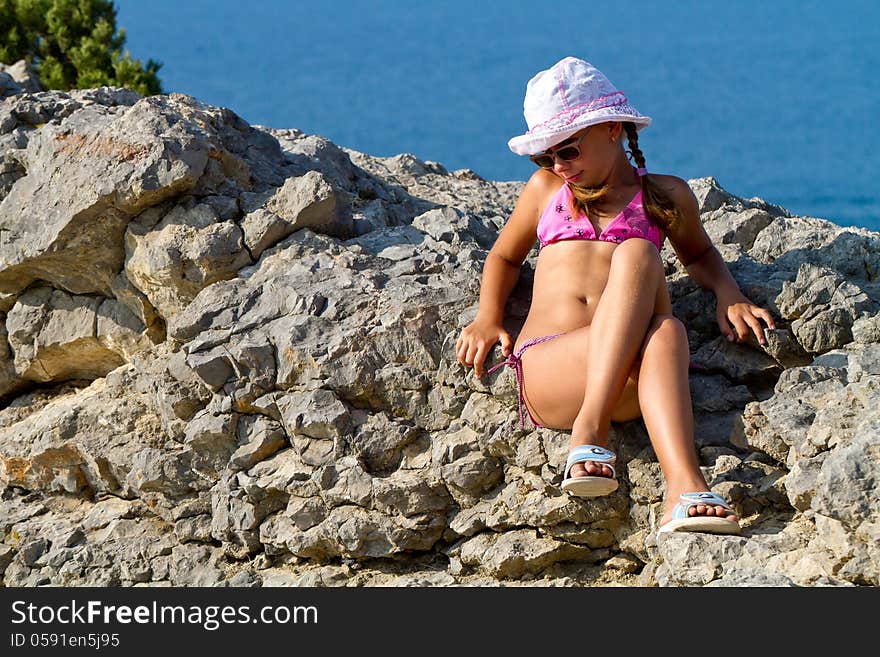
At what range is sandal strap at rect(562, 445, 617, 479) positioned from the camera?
11.8 feet

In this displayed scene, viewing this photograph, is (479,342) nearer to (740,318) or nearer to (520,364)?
(520,364)

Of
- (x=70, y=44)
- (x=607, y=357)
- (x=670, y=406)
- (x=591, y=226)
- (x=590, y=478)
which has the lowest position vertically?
(x=590, y=478)

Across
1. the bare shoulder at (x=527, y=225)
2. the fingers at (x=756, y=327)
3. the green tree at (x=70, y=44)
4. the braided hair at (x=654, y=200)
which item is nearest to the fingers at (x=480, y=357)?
the bare shoulder at (x=527, y=225)

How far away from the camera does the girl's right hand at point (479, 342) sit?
4.11 meters

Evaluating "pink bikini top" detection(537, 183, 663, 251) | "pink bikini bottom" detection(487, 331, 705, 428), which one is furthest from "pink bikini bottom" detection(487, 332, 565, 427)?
"pink bikini top" detection(537, 183, 663, 251)

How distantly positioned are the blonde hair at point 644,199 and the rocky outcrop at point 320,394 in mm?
316

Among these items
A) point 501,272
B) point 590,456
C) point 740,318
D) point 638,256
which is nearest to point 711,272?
point 740,318

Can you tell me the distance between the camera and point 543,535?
398cm

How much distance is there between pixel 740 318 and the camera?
4.05 meters

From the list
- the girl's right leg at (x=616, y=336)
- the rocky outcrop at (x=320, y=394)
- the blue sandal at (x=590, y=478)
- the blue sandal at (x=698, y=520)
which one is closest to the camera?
the blue sandal at (x=698, y=520)

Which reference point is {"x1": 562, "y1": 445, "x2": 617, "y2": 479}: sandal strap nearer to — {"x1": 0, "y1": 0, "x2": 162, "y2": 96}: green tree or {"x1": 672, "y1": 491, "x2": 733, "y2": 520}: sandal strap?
{"x1": 672, "y1": 491, "x2": 733, "y2": 520}: sandal strap

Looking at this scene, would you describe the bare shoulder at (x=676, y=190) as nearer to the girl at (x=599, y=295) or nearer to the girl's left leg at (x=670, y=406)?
the girl at (x=599, y=295)

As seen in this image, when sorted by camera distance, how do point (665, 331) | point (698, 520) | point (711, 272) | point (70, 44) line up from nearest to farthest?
point (698, 520) → point (665, 331) → point (711, 272) → point (70, 44)

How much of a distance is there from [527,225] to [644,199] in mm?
416
